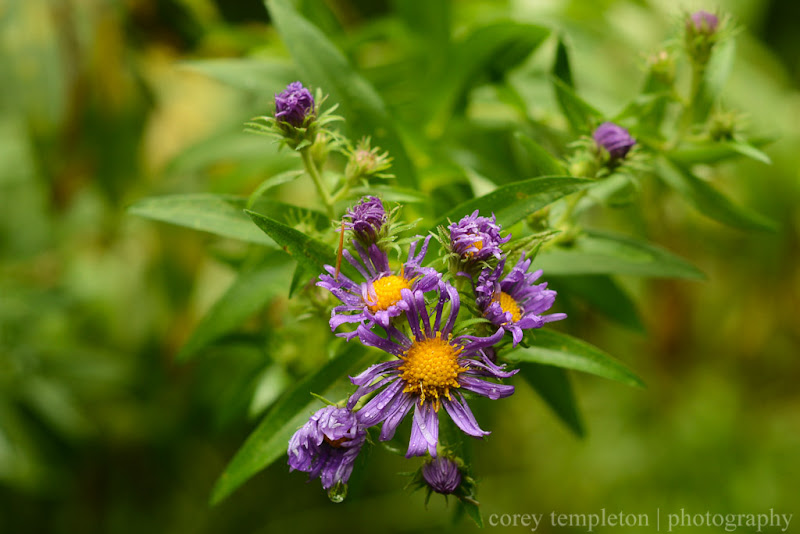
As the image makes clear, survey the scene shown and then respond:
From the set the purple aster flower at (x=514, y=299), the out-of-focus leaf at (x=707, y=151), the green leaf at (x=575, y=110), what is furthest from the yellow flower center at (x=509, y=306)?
the out-of-focus leaf at (x=707, y=151)

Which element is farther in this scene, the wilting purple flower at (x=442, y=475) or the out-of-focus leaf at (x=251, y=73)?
the out-of-focus leaf at (x=251, y=73)

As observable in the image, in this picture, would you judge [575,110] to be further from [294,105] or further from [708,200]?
[294,105]

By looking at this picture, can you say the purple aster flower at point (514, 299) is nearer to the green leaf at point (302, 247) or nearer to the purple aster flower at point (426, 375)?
the purple aster flower at point (426, 375)

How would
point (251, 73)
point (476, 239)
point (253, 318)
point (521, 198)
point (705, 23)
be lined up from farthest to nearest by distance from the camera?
point (253, 318) → point (251, 73) → point (705, 23) → point (521, 198) → point (476, 239)

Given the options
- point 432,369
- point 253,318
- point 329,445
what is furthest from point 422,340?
point 253,318

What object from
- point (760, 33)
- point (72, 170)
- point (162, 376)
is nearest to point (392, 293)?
point (72, 170)

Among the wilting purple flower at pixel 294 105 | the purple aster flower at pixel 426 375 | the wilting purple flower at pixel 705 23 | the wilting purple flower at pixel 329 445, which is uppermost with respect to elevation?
the wilting purple flower at pixel 705 23

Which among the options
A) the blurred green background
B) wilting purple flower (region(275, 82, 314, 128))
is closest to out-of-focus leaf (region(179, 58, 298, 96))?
the blurred green background

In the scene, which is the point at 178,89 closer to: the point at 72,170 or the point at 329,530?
the point at 72,170
